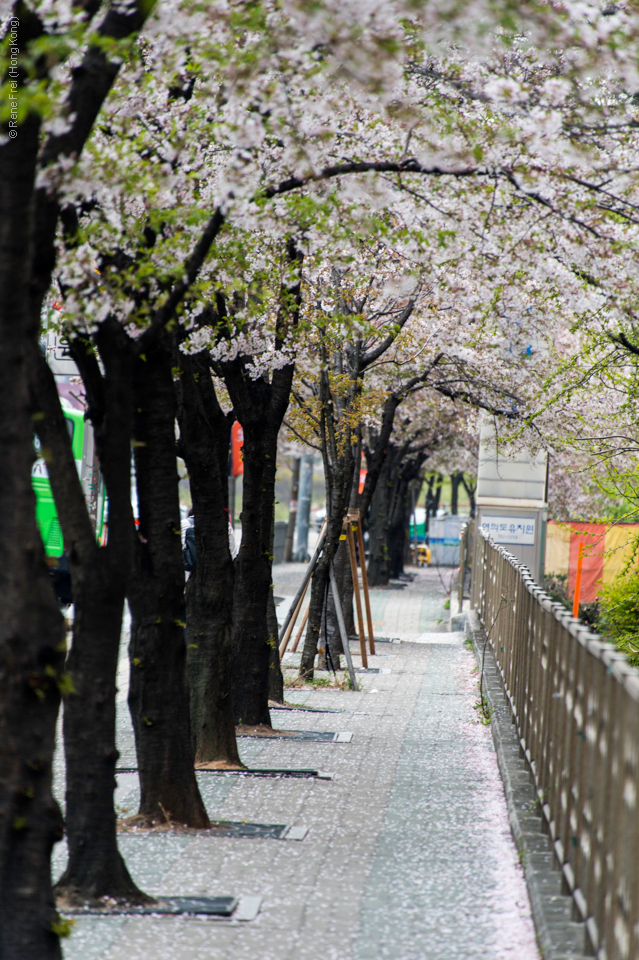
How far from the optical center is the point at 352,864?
609 cm

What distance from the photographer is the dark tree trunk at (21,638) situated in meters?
3.94

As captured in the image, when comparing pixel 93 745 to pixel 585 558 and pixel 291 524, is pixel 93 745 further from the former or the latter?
pixel 291 524

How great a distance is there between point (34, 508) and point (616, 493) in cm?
894

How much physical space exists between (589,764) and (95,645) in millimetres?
2277

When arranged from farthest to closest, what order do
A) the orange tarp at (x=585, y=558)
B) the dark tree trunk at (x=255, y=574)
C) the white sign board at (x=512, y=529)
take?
1. the white sign board at (x=512, y=529)
2. the orange tarp at (x=585, y=558)
3. the dark tree trunk at (x=255, y=574)

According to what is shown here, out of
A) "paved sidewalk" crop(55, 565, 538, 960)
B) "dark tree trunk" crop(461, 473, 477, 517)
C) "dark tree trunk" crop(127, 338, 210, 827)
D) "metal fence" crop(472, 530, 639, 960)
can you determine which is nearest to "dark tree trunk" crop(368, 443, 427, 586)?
"dark tree trunk" crop(461, 473, 477, 517)

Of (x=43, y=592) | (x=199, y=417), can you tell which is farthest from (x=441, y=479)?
(x=43, y=592)

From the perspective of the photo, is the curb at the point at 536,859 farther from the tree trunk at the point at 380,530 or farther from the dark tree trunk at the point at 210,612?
the tree trunk at the point at 380,530

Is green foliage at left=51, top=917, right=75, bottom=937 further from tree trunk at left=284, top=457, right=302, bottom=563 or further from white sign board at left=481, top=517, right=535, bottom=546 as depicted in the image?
tree trunk at left=284, top=457, right=302, bottom=563

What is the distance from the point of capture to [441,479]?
57469mm

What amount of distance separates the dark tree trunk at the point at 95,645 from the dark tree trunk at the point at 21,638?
38.7 inches

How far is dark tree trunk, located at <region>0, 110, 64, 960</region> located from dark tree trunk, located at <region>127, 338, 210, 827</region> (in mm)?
2238

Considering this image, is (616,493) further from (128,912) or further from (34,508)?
(34,508)

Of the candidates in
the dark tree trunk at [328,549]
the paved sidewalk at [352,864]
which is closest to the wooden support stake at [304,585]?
the dark tree trunk at [328,549]
